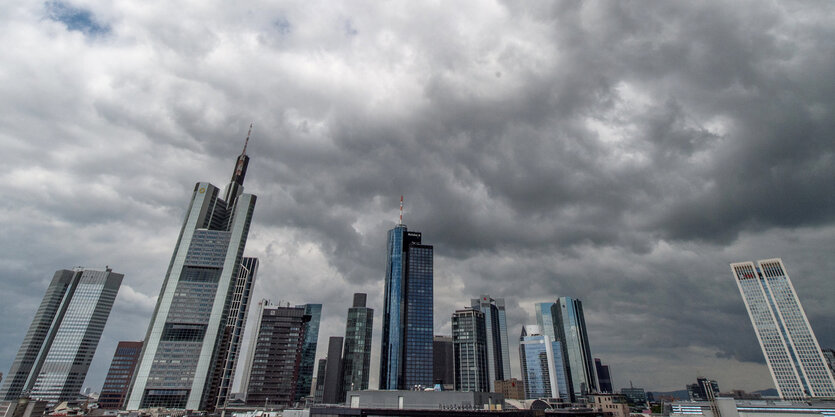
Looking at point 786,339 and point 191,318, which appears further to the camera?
point 786,339

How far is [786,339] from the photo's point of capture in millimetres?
182000

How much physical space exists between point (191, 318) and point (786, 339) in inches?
11235

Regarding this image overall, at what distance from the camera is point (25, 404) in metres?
133

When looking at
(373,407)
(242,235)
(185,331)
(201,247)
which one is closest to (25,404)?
(185,331)

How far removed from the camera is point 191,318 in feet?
554

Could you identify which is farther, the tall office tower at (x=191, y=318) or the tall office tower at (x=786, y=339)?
the tall office tower at (x=786, y=339)

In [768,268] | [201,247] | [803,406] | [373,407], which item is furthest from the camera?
[768,268]

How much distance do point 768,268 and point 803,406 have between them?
118 meters

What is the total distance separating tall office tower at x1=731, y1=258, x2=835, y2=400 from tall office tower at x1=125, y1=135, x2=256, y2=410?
10638 inches

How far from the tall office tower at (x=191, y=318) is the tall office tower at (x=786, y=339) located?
270198 mm

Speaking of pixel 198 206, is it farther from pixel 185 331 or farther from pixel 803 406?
pixel 803 406

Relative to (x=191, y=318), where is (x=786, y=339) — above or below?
below

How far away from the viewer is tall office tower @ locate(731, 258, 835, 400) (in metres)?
171

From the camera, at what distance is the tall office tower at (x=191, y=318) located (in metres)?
157
